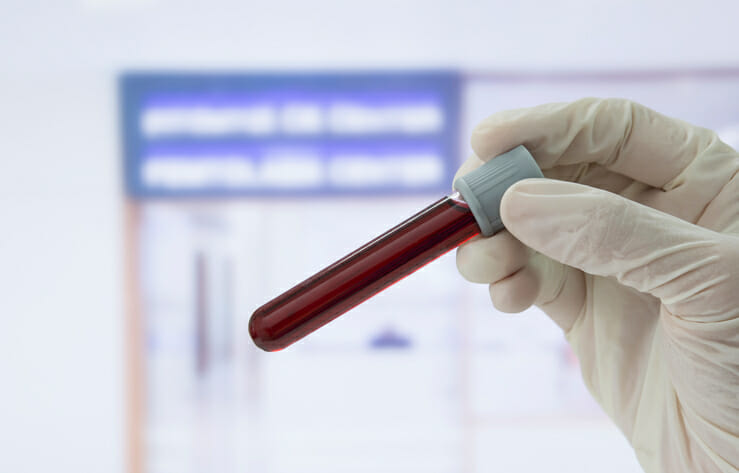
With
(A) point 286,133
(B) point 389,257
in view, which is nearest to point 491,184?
(B) point 389,257

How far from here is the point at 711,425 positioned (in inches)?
18.7

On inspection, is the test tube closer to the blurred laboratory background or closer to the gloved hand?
the gloved hand

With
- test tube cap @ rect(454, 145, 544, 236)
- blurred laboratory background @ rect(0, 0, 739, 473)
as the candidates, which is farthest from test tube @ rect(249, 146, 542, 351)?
blurred laboratory background @ rect(0, 0, 739, 473)

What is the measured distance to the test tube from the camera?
1.32 feet

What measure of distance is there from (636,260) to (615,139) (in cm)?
17

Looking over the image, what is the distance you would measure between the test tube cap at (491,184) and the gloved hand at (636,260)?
0.02 metres

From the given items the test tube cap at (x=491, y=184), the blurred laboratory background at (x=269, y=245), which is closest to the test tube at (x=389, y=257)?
the test tube cap at (x=491, y=184)

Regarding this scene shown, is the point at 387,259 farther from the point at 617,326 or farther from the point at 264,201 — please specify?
the point at 264,201

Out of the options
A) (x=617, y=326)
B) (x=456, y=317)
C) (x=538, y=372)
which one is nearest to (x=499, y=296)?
(x=617, y=326)

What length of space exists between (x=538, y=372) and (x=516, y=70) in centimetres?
129

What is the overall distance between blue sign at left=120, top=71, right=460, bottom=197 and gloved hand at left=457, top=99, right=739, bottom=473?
4.03 ft

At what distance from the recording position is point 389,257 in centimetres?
42

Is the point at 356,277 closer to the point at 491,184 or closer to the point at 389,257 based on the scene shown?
the point at 389,257

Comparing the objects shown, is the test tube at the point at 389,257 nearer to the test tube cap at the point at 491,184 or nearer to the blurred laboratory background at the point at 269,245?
the test tube cap at the point at 491,184
